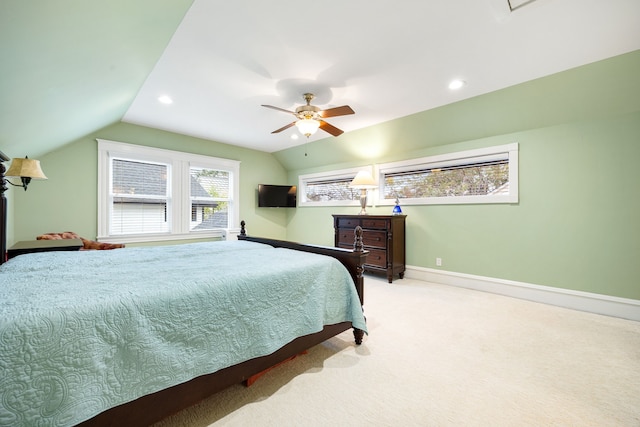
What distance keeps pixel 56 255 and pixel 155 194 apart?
8.55 ft

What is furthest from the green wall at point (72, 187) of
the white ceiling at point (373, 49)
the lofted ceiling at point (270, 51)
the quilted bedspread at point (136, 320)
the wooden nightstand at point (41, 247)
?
the quilted bedspread at point (136, 320)

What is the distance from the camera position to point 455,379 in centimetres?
180

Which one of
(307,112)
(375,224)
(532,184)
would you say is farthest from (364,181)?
(532,184)

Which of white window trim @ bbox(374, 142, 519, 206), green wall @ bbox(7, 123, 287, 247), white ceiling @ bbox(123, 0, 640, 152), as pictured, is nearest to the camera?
white ceiling @ bbox(123, 0, 640, 152)

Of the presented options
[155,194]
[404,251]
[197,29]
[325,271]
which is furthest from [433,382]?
[155,194]

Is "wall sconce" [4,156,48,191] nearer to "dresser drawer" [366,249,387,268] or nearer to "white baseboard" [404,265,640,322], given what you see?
"dresser drawer" [366,249,387,268]

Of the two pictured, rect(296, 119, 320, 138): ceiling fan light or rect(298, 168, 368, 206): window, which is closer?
rect(296, 119, 320, 138): ceiling fan light

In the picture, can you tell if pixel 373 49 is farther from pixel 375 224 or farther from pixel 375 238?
pixel 375 238

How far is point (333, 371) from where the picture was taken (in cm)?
188

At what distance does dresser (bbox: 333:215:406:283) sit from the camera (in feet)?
13.6

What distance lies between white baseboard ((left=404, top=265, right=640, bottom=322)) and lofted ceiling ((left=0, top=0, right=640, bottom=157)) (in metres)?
2.48

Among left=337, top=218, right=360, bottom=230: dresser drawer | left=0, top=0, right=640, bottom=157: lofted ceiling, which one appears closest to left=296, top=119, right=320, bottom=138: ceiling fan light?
left=0, top=0, right=640, bottom=157: lofted ceiling

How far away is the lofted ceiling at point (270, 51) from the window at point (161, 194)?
86 cm

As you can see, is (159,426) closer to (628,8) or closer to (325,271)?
(325,271)
